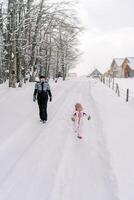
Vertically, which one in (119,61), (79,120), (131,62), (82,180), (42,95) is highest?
(119,61)

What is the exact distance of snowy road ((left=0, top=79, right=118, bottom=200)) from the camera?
7.71 m

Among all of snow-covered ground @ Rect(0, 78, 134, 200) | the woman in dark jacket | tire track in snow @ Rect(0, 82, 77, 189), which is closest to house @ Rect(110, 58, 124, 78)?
the woman in dark jacket

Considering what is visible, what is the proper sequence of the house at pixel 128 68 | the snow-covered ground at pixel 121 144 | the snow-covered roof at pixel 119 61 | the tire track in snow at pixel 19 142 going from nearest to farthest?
the snow-covered ground at pixel 121 144
the tire track in snow at pixel 19 142
the house at pixel 128 68
the snow-covered roof at pixel 119 61

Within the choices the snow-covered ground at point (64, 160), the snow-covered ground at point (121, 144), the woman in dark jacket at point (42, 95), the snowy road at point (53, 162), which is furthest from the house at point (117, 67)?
the snowy road at point (53, 162)

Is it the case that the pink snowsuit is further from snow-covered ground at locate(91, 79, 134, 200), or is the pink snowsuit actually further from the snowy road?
snow-covered ground at locate(91, 79, 134, 200)

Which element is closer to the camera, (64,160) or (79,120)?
(64,160)

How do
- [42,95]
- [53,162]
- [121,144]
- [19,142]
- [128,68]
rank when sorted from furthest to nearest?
1. [128,68]
2. [42,95]
3. [19,142]
4. [121,144]
5. [53,162]

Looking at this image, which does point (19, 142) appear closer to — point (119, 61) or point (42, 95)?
point (42, 95)

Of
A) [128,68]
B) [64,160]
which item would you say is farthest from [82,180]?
[128,68]

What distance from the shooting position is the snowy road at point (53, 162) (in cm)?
771

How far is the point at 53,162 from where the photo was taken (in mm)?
9766

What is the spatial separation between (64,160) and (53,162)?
352 millimetres

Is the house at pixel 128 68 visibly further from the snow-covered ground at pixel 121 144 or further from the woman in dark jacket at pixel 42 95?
the woman in dark jacket at pixel 42 95

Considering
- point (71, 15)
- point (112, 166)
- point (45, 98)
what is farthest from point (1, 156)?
point (71, 15)
